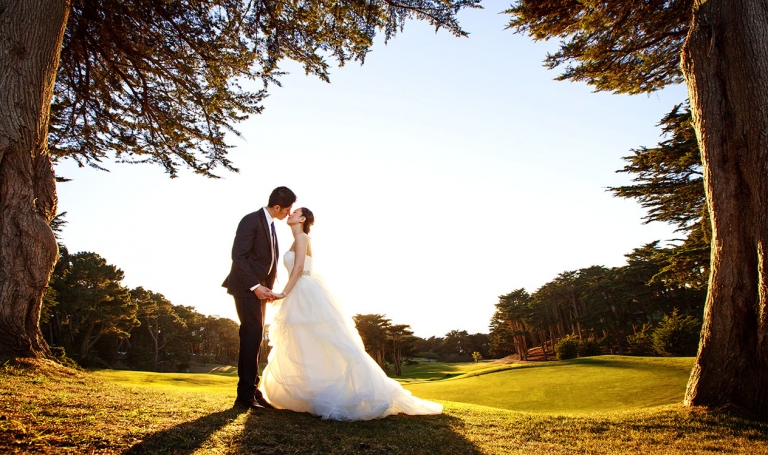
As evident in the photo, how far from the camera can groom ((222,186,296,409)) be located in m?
4.41

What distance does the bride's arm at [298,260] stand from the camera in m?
4.96

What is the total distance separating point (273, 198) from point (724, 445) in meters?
5.40

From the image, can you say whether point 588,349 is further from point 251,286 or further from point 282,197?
point 251,286

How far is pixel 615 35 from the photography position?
7734mm

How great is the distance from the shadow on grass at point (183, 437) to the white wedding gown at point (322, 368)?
42.8 inches

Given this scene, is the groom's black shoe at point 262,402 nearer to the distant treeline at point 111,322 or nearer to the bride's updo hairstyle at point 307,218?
the bride's updo hairstyle at point 307,218

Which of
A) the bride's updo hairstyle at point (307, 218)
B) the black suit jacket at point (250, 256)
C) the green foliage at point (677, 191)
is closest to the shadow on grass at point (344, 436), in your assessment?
the black suit jacket at point (250, 256)

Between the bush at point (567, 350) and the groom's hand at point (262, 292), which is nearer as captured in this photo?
the groom's hand at point (262, 292)

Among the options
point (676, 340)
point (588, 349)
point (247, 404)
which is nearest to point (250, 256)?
point (247, 404)

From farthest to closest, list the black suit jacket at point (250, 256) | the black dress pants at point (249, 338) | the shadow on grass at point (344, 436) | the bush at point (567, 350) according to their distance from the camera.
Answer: the bush at point (567, 350), the black suit jacket at point (250, 256), the black dress pants at point (249, 338), the shadow on grass at point (344, 436)

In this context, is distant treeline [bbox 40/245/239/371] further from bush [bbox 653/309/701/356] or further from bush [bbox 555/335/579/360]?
bush [bbox 555/335/579/360]

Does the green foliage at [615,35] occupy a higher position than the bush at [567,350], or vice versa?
the green foliage at [615,35]

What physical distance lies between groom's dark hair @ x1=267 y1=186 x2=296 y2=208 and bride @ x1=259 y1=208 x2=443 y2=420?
0.53 metres

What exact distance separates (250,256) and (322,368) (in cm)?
154
